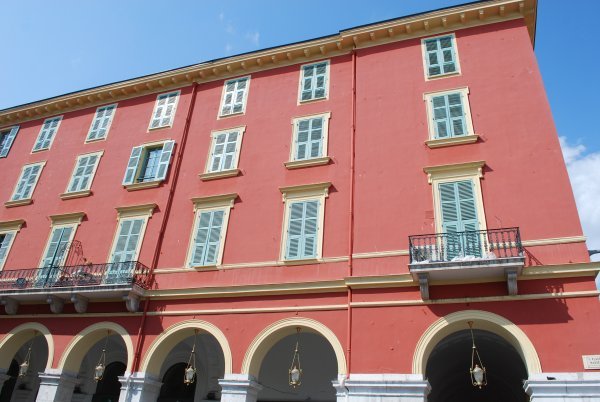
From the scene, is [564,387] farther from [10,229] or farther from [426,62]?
[10,229]

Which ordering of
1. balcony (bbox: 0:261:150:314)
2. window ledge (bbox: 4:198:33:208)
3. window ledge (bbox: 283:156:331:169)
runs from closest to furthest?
balcony (bbox: 0:261:150:314)
window ledge (bbox: 283:156:331:169)
window ledge (bbox: 4:198:33:208)

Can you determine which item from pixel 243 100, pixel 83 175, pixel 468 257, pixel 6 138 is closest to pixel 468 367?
pixel 468 257

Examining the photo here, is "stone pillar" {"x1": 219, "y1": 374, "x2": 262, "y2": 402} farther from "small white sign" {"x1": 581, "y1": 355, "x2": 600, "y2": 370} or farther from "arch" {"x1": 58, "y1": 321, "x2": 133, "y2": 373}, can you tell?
"small white sign" {"x1": 581, "y1": 355, "x2": 600, "y2": 370}

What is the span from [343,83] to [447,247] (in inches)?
308

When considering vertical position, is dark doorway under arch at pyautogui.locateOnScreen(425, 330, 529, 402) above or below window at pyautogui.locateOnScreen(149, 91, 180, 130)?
below

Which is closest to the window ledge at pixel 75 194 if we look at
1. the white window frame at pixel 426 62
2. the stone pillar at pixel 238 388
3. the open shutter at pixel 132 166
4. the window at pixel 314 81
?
the open shutter at pixel 132 166

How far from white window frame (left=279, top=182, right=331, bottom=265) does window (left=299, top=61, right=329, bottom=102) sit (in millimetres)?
3995

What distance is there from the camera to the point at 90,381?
17.8 meters

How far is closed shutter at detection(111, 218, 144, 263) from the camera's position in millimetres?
16266

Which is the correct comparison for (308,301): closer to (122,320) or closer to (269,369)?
(269,369)

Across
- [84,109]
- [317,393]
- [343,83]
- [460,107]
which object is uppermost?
[84,109]

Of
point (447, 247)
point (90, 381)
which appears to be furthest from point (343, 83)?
point (90, 381)

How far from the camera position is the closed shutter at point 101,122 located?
20641 mm

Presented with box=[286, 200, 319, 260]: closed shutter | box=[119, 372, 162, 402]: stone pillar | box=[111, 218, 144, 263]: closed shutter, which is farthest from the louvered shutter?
box=[286, 200, 319, 260]: closed shutter
